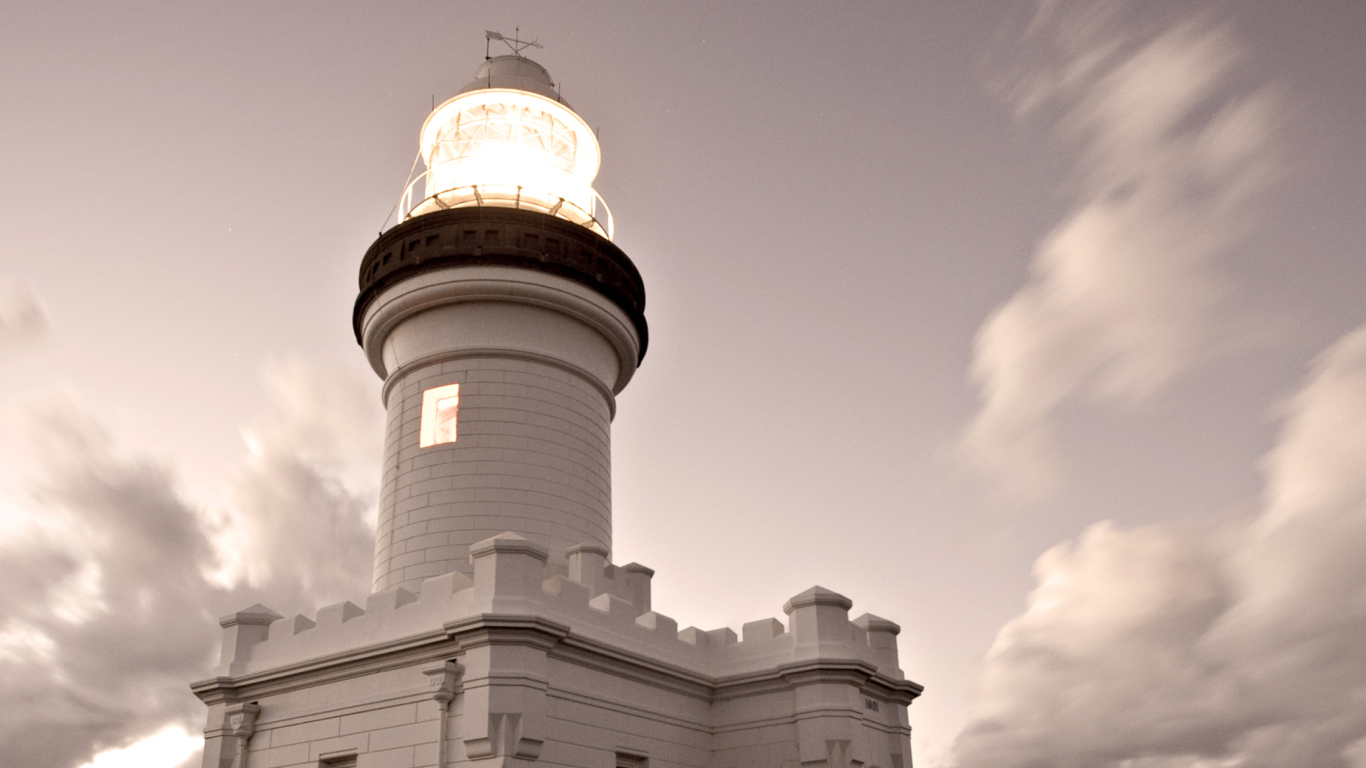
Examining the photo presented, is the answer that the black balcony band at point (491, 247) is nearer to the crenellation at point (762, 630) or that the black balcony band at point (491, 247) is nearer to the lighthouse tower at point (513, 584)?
the lighthouse tower at point (513, 584)

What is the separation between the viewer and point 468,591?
1531 centimetres

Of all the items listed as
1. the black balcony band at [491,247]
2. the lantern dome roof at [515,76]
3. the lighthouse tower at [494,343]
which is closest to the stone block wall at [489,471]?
the lighthouse tower at [494,343]

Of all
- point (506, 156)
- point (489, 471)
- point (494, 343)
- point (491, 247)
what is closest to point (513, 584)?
point (489, 471)

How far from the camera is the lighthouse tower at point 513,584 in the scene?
1509 cm

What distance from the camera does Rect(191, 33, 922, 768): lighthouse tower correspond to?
15086 millimetres

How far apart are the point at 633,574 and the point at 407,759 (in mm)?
5931

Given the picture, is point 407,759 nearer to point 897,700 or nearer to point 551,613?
point 551,613

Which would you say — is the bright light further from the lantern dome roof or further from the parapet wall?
the parapet wall

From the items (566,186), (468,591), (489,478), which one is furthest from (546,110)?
(468,591)

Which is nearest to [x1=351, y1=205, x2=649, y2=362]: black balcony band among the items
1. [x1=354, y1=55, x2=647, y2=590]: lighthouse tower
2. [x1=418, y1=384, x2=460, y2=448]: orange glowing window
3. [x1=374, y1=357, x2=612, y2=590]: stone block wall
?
[x1=354, y1=55, x2=647, y2=590]: lighthouse tower

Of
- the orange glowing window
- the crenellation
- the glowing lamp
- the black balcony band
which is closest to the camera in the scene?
the crenellation

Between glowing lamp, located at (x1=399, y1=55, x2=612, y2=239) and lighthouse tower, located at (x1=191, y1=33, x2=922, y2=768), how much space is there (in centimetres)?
5

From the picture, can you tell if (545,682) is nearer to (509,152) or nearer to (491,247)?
(491,247)

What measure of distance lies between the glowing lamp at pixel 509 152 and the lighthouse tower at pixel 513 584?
48mm
